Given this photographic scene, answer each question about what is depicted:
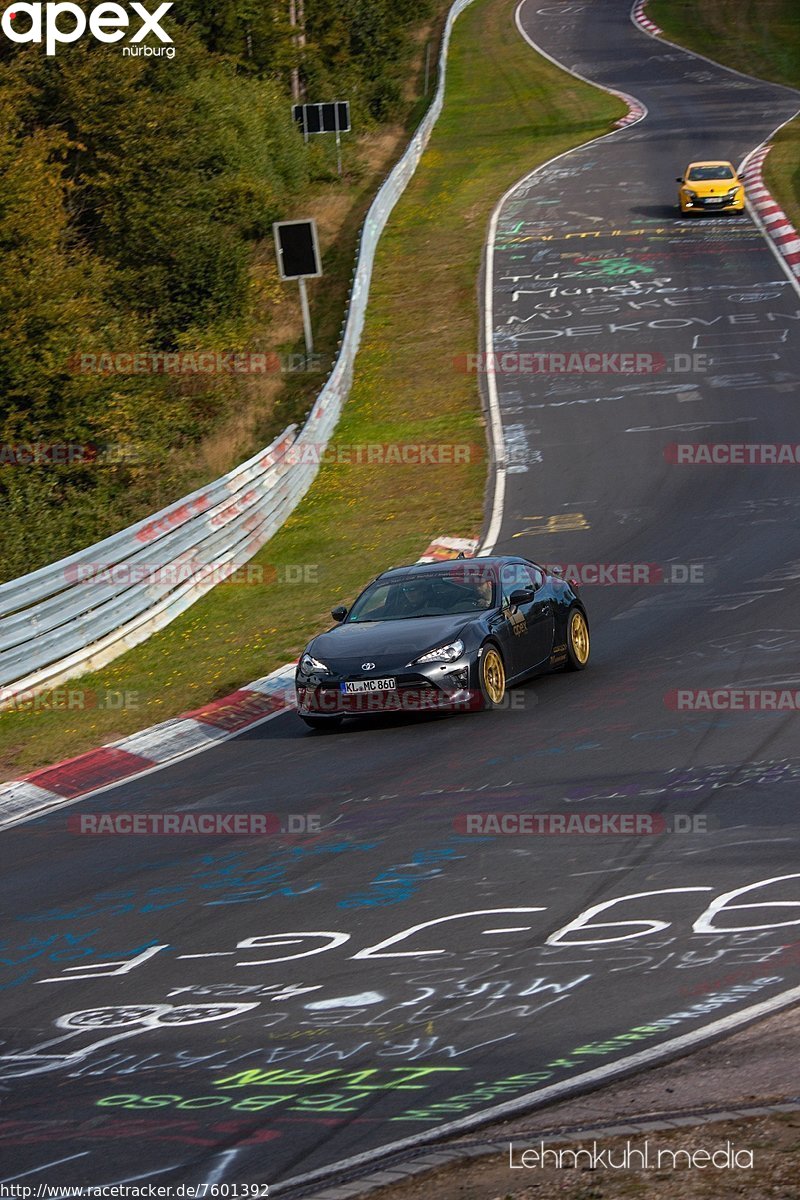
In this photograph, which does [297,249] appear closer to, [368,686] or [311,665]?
[311,665]

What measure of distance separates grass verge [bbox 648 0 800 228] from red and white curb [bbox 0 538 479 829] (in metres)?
40.9

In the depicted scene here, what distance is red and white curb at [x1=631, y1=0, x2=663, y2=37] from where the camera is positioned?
Answer: 74.5 metres

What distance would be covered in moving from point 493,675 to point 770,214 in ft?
103

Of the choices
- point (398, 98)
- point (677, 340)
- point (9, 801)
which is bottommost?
point (9, 801)

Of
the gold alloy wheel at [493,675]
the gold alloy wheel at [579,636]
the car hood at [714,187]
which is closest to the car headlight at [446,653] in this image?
the gold alloy wheel at [493,675]

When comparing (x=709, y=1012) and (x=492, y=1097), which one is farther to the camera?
(x=709, y=1012)

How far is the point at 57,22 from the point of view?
39906mm

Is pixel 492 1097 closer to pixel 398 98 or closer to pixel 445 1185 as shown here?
pixel 445 1185

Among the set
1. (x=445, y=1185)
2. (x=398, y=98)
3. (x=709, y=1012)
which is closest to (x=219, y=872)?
(x=709, y=1012)

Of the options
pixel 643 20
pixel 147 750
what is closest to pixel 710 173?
pixel 147 750

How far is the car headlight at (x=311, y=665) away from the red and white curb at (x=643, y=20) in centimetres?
6663

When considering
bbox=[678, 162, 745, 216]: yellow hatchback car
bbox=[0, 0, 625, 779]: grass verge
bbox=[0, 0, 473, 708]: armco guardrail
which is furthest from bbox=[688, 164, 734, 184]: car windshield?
bbox=[0, 0, 473, 708]: armco guardrail

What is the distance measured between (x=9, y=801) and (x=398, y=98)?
50897 millimetres

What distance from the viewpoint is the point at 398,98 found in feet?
195
